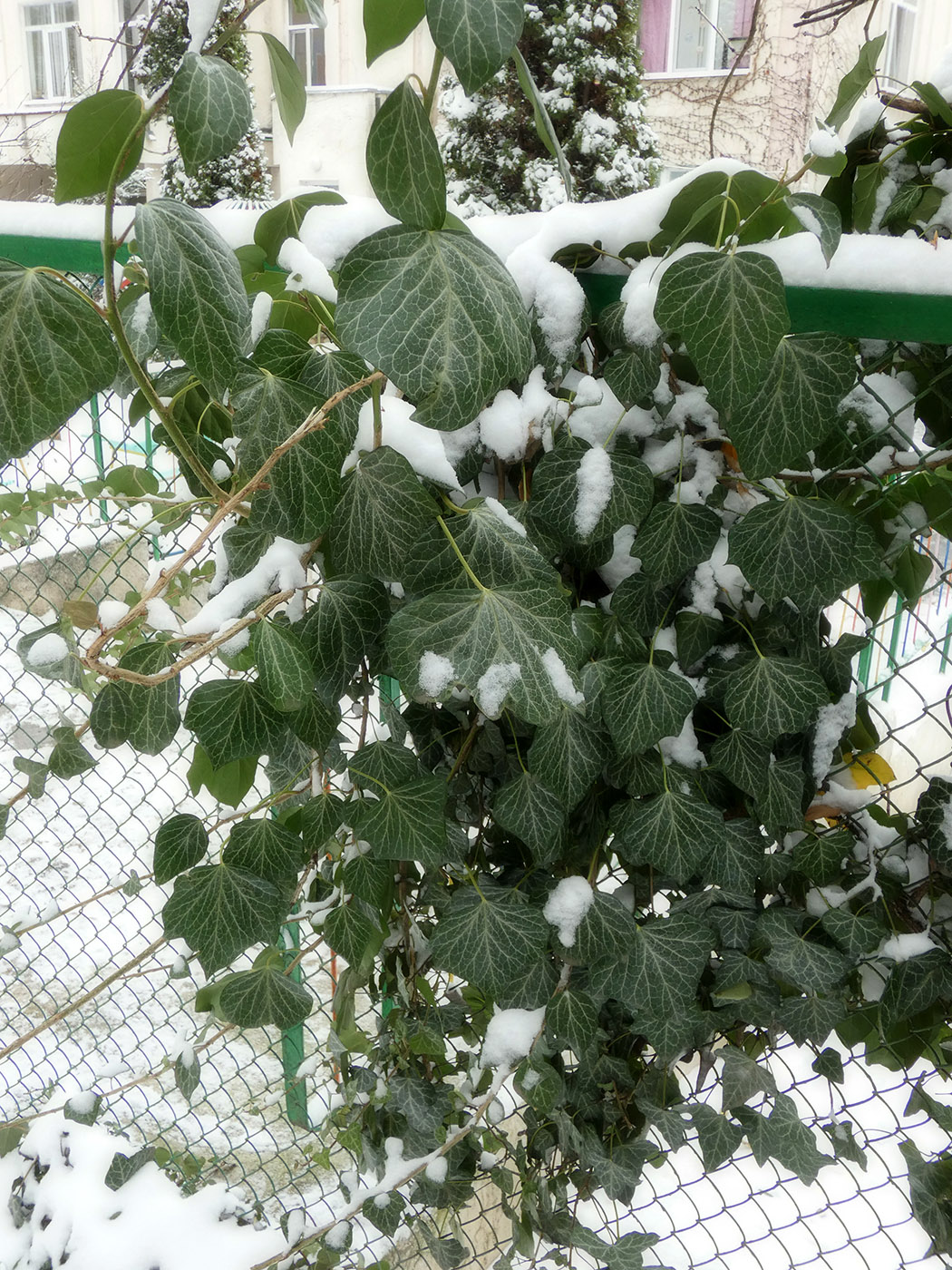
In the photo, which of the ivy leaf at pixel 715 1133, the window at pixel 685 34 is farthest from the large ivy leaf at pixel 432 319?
the window at pixel 685 34

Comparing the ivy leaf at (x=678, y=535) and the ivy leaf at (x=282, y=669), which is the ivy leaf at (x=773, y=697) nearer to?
the ivy leaf at (x=678, y=535)

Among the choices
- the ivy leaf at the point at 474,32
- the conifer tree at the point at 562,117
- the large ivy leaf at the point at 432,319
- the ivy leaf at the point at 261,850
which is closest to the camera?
the ivy leaf at the point at 474,32

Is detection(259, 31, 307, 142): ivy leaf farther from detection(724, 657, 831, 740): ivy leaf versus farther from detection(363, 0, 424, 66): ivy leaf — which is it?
detection(724, 657, 831, 740): ivy leaf

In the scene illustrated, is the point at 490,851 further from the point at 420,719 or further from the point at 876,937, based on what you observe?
the point at 876,937

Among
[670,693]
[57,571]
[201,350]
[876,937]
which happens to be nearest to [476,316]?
[201,350]

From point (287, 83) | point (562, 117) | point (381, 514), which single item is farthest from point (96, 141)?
point (562, 117)

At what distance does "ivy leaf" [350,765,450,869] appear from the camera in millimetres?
935

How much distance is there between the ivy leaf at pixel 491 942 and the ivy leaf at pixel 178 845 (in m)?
0.27

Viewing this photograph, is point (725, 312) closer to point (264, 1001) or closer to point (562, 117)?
point (264, 1001)

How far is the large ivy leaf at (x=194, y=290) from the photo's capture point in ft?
2.24

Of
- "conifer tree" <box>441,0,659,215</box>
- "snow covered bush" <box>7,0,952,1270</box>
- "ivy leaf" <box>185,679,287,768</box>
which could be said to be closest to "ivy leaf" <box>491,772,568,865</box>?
"snow covered bush" <box>7,0,952,1270</box>

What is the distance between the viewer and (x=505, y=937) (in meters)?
0.99

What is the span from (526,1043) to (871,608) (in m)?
0.59

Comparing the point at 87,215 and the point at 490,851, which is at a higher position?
the point at 87,215
